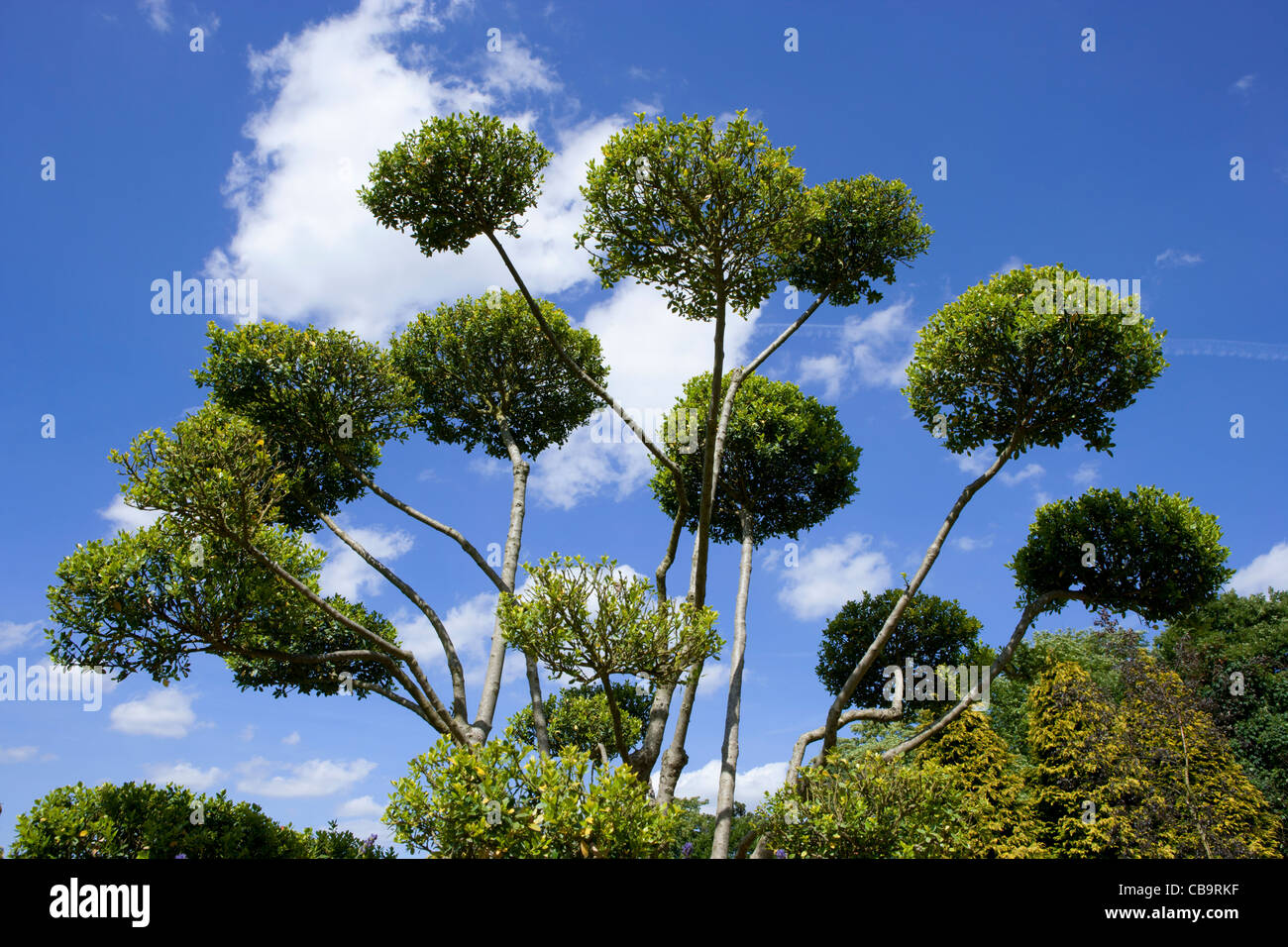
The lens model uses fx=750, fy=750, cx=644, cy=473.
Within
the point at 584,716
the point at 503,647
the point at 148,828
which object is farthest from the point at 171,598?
the point at 584,716

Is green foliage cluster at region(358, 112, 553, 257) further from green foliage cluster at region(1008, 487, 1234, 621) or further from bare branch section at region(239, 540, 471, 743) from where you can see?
green foliage cluster at region(1008, 487, 1234, 621)

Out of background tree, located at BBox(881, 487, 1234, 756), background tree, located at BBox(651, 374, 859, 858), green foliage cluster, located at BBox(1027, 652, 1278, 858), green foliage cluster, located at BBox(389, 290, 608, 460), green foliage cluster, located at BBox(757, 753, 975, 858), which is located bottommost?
green foliage cluster, located at BBox(1027, 652, 1278, 858)

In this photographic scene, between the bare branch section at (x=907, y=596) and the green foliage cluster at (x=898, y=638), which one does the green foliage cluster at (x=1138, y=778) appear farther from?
the bare branch section at (x=907, y=596)

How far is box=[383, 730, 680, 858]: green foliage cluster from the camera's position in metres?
8.25

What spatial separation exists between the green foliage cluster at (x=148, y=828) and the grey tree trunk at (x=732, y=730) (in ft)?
18.0

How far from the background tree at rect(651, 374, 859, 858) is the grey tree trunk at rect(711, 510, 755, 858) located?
6.59 ft

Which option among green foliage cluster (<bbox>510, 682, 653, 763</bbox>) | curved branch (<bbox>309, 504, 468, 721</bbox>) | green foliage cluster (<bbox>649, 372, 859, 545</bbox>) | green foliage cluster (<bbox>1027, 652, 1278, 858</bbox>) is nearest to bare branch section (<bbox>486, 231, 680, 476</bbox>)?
green foliage cluster (<bbox>649, 372, 859, 545</bbox>)

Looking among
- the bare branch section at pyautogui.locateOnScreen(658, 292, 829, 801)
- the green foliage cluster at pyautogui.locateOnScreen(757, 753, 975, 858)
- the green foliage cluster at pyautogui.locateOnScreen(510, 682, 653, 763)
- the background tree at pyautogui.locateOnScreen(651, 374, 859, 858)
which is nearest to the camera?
the green foliage cluster at pyautogui.locateOnScreen(757, 753, 975, 858)

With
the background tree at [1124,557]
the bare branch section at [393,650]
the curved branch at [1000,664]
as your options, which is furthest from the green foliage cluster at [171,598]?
the background tree at [1124,557]

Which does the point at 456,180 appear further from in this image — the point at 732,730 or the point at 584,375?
the point at 732,730

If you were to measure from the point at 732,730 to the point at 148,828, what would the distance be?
943 centimetres

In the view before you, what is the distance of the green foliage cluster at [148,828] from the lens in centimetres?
1094
